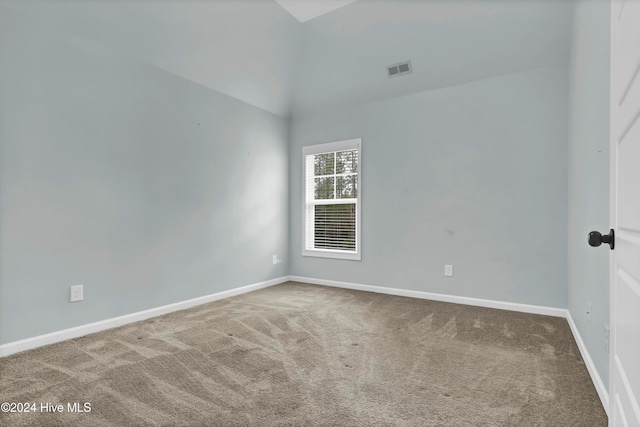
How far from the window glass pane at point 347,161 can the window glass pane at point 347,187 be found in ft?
0.31

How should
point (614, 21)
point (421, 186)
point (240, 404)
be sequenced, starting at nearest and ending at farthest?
point (614, 21) → point (240, 404) → point (421, 186)

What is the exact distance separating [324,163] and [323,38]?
160 cm

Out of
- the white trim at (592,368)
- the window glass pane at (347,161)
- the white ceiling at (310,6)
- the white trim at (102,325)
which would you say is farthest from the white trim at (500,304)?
the white ceiling at (310,6)

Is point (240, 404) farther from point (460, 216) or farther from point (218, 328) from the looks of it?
point (460, 216)

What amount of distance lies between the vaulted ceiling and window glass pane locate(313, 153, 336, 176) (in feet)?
2.89

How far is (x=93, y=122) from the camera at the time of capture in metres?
2.71

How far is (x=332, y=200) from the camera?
15.0 feet

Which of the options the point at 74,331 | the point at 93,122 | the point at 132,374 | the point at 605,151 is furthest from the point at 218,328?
the point at 605,151

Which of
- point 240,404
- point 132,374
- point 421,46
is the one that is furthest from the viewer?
point 421,46

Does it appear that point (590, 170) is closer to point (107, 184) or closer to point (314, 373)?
point (314, 373)

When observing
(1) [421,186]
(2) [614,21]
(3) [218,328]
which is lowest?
(3) [218,328]

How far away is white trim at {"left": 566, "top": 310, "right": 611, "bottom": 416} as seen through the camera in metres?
1.62

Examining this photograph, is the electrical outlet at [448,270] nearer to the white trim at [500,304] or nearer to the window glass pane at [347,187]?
the white trim at [500,304]

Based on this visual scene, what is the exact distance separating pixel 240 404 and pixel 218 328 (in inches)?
49.5
